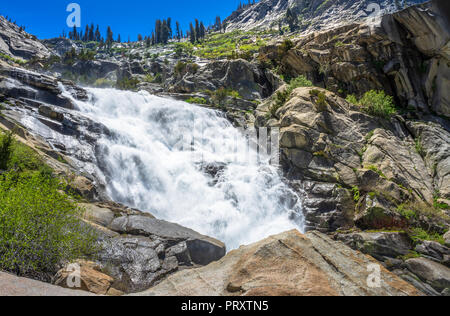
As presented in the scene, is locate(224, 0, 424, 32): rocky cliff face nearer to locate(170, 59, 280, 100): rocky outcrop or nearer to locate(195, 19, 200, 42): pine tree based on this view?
locate(195, 19, 200, 42): pine tree

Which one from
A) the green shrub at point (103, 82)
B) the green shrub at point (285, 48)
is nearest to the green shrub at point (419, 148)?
the green shrub at point (285, 48)

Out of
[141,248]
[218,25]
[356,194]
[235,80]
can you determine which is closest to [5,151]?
[141,248]

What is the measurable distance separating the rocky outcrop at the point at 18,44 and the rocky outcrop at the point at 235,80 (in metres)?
87.2

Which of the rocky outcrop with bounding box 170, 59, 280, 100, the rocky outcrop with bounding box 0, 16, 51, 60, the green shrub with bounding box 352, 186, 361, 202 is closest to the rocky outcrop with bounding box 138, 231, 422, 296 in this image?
the green shrub with bounding box 352, 186, 361, 202

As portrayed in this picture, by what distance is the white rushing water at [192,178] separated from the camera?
19.0 m

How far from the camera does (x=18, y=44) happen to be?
339ft

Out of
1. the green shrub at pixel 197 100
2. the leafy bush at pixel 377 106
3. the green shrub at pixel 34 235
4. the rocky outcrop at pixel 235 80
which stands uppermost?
the rocky outcrop at pixel 235 80

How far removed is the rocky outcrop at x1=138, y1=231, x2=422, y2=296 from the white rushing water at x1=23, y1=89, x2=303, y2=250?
10142mm

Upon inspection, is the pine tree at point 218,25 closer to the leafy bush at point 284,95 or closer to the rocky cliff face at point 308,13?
the rocky cliff face at point 308,13

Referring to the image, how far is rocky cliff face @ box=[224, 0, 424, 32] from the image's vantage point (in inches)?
4886

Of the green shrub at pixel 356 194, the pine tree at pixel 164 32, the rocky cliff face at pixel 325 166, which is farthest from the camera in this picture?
the pine tree at pixel 164 32

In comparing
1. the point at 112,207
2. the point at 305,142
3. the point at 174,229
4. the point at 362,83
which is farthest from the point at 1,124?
the point at 362,83

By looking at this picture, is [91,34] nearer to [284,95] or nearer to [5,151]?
[284,95]

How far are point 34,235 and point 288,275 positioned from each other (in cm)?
803
